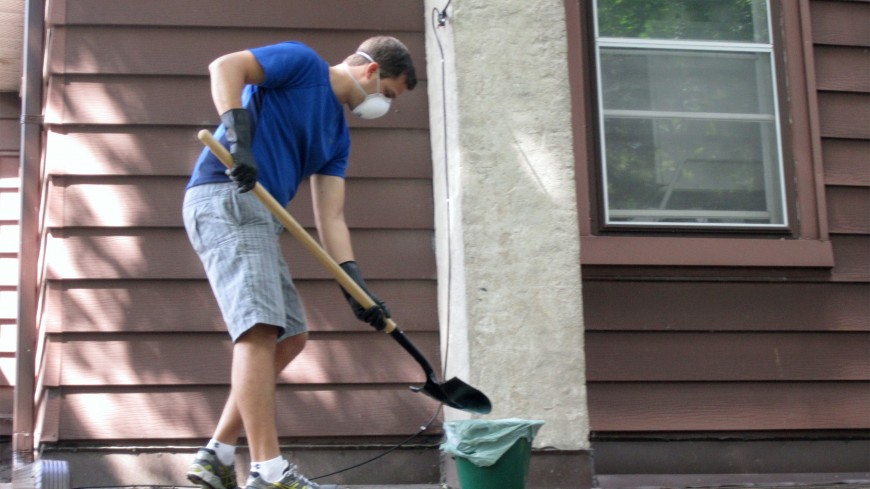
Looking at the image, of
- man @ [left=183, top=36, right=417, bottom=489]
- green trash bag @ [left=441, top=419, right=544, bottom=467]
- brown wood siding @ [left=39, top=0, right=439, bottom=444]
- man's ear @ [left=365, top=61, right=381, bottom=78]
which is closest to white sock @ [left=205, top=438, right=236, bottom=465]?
man @ [left=183, top=36, right=417, bottom=489]

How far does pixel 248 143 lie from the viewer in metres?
3.17

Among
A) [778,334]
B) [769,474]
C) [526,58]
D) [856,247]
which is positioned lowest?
[769,474]

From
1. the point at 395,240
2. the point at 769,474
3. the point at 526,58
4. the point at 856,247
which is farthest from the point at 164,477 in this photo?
the point at 856,247

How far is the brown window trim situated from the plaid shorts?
174 centimetres

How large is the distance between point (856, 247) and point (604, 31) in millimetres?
1515

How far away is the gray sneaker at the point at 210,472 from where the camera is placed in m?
3.25

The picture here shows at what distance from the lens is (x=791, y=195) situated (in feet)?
16.3

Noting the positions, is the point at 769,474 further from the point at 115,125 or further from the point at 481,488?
the point at 115,125

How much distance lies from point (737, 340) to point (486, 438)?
167 cm

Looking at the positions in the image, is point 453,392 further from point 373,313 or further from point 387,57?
point 387,57

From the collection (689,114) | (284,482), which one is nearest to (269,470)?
(284,482)

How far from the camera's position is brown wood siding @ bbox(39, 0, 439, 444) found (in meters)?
4.41

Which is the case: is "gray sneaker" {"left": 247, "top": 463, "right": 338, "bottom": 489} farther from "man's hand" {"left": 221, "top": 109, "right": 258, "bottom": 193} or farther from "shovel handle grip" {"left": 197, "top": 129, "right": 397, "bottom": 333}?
"man's hand" {"left": 221, "top": 109, "right": 258, "bottom": 193}

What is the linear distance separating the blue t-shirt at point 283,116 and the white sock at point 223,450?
0.79 meters
